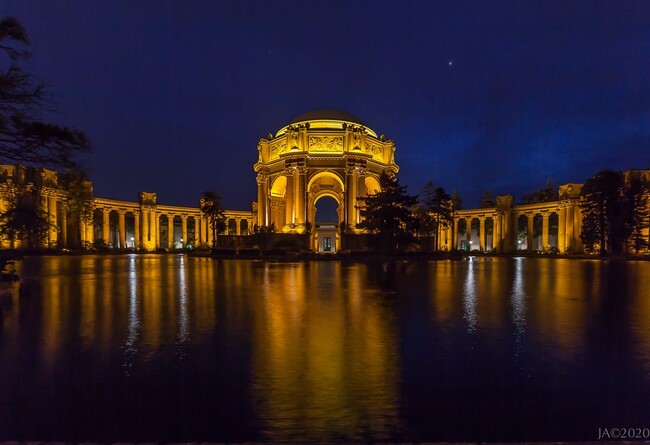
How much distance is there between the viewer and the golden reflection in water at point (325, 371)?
14.0 feet

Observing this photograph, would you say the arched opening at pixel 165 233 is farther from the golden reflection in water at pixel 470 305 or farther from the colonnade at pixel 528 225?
the golden reflection in water at pixel 470 305

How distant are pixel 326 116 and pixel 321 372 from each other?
5623 centimetres

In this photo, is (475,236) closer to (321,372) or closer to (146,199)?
(146,199)

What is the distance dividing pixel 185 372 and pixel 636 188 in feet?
197

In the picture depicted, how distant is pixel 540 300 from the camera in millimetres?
12469

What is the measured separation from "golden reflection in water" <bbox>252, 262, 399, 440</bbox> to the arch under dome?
49348 millimetres

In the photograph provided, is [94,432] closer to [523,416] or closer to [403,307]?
[523,416]

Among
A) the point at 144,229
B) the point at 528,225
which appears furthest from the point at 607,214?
the point at 144,229

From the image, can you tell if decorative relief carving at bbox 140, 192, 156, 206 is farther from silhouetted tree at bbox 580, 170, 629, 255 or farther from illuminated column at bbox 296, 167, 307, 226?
silhouetted tree at bbox 580, 170, 629, 255

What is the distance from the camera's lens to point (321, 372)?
19.0 ft

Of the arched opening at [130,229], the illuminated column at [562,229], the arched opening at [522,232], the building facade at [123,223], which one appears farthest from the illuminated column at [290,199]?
the arched opening at [522,232]

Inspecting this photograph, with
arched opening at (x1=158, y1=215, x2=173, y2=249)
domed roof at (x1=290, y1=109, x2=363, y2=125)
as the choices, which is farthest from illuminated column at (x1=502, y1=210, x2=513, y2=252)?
arched opening at (x1=158, y1=215, x2=173, y2=249)

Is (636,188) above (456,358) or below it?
above

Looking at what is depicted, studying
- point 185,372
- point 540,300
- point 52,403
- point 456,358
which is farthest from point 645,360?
point 52,403
